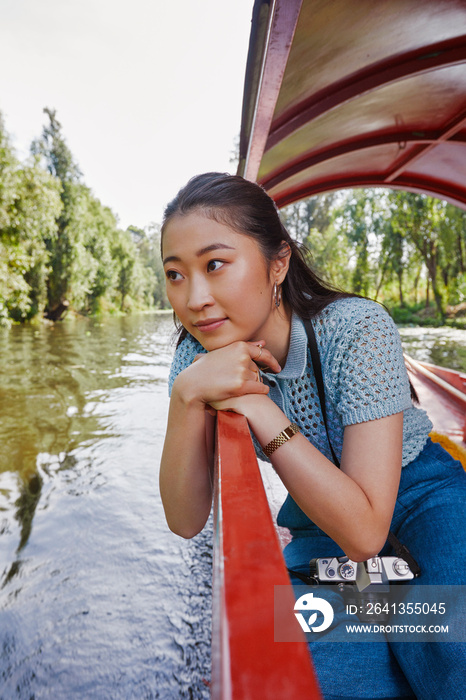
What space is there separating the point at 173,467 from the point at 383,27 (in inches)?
92.5

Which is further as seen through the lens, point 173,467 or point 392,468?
point 173,467

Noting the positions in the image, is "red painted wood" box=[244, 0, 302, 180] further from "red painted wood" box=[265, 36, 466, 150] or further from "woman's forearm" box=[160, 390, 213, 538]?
"woman's forearm" box=[160, 390, 213, 538]

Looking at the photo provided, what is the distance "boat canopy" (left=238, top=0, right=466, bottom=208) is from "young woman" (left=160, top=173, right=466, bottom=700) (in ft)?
2.51

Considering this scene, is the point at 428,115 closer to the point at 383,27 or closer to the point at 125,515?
the point at 383,27

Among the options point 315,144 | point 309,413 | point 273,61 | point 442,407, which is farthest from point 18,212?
point 309,413

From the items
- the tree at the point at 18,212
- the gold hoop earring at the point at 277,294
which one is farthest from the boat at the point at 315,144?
the tree at the point at 18,212

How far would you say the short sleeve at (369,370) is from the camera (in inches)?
46.7

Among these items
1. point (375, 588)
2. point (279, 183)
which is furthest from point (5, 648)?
point (279, 183)

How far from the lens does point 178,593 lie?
2.79 m

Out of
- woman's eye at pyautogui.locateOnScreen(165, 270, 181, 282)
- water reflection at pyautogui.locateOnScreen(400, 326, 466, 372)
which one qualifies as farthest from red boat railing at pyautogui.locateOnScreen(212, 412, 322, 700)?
water reflection at pyautogui.locateOnScreen(400, 326, 466, 372)

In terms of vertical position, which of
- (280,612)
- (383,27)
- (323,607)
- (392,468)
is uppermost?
(383,27)

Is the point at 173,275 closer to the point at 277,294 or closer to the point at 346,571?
the point at 277,294

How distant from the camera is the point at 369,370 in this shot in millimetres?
1220

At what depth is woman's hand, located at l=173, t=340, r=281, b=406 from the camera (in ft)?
3.80
